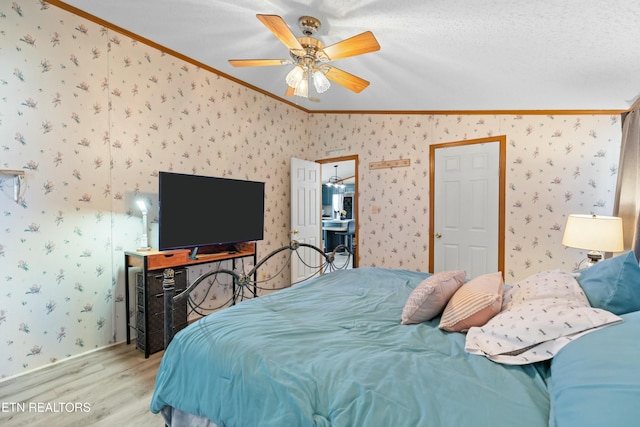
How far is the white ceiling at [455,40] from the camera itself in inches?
72.7

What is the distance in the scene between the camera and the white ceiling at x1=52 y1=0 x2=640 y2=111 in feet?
6.06

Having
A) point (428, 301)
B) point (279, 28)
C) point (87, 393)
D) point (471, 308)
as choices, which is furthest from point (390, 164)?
point (87, 393)

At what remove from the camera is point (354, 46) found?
1.92m

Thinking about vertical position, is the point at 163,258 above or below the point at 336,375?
above

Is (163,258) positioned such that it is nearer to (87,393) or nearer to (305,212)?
(87,393)

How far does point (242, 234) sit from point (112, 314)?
1.39 metres

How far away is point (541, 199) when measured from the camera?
10.9 feet

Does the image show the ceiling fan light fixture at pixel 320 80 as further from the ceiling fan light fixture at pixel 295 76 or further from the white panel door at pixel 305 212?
the white panel door at pixel 305 212

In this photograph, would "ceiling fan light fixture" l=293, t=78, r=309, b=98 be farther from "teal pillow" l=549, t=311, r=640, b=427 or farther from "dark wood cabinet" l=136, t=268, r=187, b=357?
"teal pillow" l=549, t=311, r=640, b=427

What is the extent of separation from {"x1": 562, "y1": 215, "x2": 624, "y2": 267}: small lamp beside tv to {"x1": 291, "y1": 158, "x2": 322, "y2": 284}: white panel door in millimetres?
2990

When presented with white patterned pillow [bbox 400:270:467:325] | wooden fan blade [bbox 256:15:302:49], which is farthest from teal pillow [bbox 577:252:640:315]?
wooden fan blade [bbox 256:15:302:49]

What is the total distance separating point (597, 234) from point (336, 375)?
267cm

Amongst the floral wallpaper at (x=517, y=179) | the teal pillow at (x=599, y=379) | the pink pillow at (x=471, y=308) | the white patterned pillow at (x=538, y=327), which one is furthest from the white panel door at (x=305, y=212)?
the teal pillow at (x=599, y=379)

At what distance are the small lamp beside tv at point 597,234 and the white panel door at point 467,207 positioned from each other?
0.97 metres
